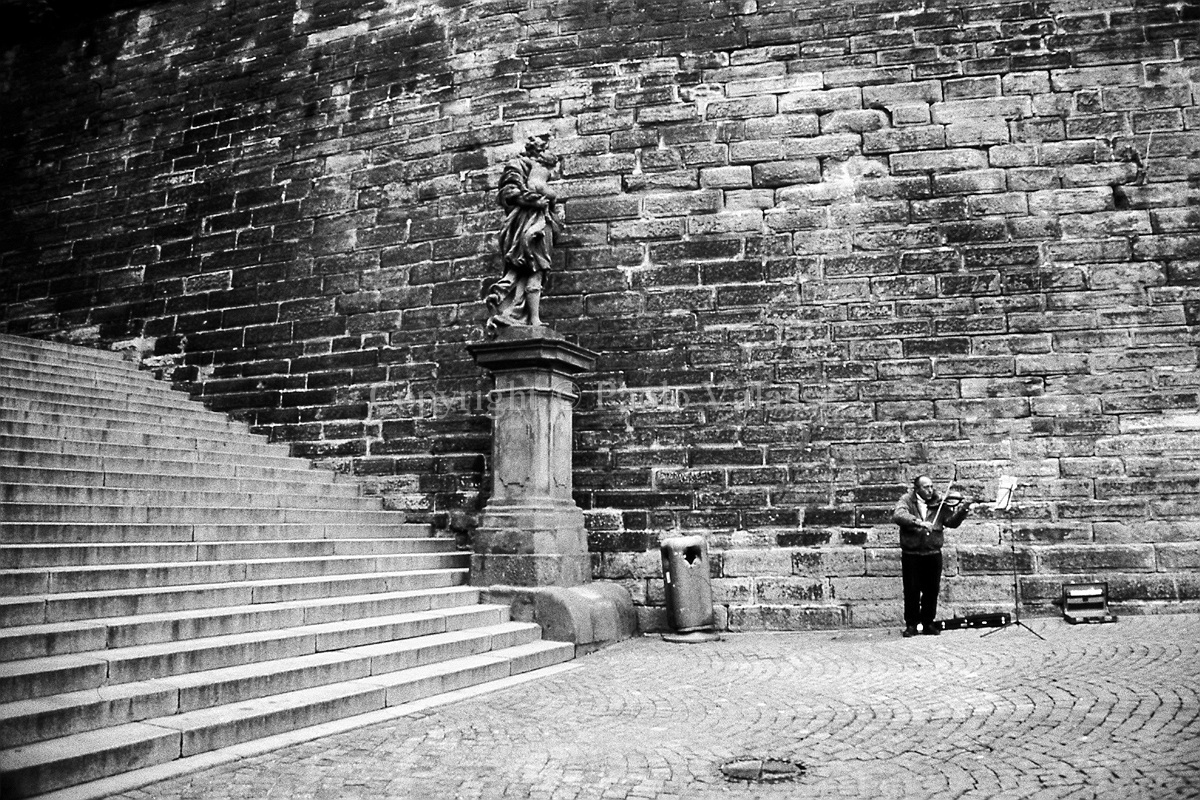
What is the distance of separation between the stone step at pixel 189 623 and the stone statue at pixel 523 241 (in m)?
2.87

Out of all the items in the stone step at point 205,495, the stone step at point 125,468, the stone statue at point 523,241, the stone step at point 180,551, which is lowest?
the stone step at point 180,551

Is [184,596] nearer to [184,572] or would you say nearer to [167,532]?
[184,572]

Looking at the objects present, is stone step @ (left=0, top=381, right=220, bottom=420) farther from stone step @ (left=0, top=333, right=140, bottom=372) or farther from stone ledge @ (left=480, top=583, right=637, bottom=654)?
stone ledge @ (left=480, top=583, right=637, bottom=654)

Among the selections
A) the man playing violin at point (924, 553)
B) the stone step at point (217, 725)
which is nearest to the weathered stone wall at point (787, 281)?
the man playing violin at point (924, 553)

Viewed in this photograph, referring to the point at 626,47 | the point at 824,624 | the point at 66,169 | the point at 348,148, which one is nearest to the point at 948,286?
the point at 824,624

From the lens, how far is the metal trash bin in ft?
25.9

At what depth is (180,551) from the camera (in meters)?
5.79

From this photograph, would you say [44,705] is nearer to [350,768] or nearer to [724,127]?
[350,768]

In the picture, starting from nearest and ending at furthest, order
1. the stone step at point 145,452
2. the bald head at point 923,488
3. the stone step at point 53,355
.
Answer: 1. the stone step at point 145,452
2. the bald head at point 923,488
3. the stone step at point 53,355

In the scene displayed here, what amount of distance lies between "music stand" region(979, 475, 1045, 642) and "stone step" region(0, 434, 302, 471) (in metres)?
7.10

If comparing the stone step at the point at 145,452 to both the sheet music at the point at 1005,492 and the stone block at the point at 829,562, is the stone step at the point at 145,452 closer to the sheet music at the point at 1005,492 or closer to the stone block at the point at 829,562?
the stone block at the point at 829,562

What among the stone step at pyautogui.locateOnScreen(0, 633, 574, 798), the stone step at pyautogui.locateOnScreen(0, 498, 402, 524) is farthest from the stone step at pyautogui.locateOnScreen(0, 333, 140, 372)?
the stone step at pyautogui.locateOnScreen(0, 633, 574, 798)

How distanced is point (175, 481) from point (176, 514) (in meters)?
0.81

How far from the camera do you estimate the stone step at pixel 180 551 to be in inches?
191
